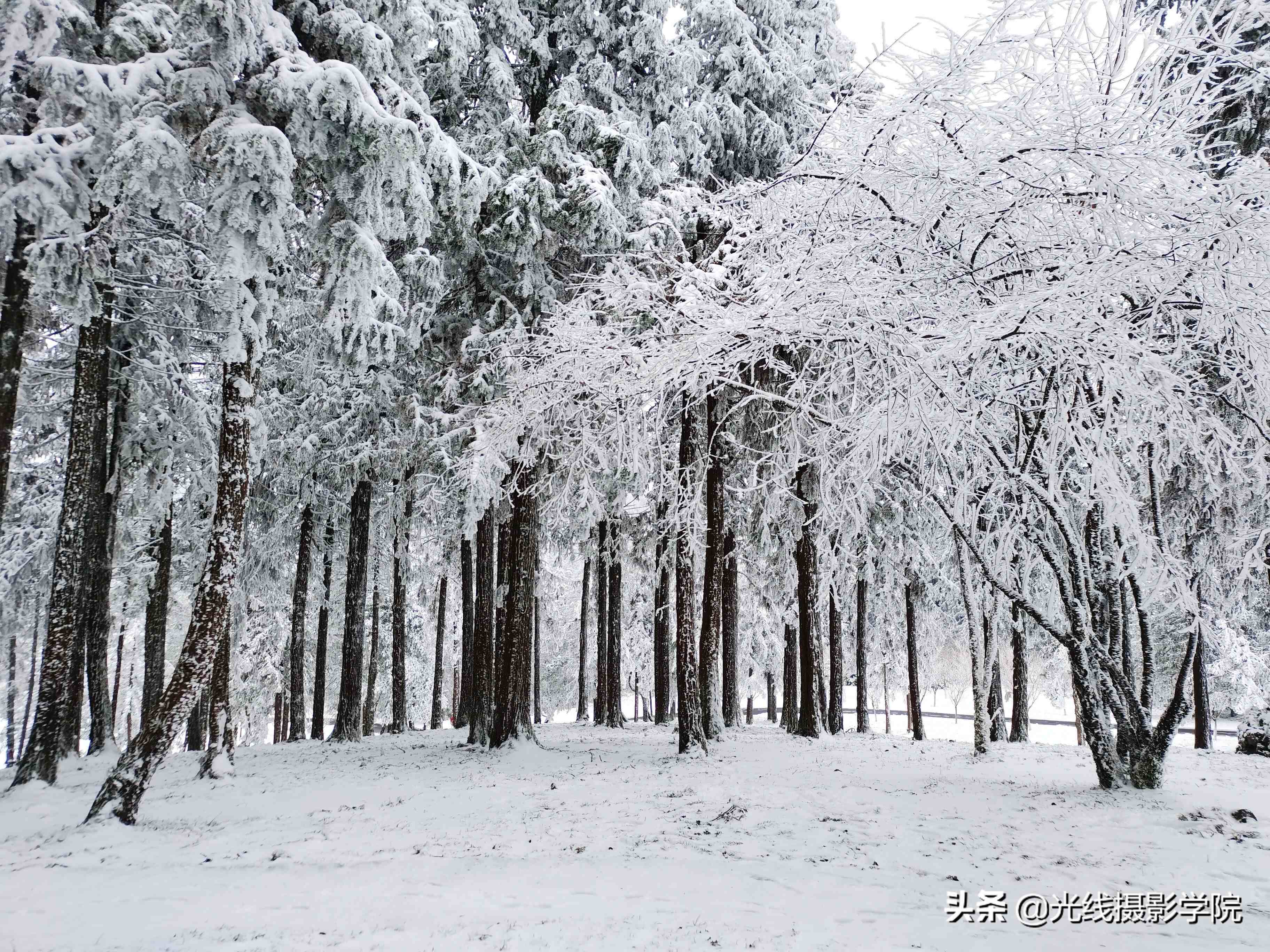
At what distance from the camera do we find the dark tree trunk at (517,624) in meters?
13.5

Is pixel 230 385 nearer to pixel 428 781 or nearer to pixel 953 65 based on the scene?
pixel 428 781

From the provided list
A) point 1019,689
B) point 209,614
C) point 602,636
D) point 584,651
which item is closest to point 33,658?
point 584,651

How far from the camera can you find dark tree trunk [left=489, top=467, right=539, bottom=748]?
44.2ft

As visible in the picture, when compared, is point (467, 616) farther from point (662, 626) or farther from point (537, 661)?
point (537, 661)

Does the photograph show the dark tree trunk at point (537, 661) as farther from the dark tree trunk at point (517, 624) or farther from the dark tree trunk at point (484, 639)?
the dark tree trunk at point (517, 624)

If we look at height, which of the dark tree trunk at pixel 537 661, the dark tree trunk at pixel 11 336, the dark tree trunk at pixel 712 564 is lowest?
the dark tree trunk at pixel 537 661

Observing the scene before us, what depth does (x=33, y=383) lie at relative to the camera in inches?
540

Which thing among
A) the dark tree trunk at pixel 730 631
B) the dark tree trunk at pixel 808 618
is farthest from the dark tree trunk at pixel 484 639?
the dark tree trunk at pixel 808 618

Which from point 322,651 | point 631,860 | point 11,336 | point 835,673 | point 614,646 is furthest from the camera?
point 322,651

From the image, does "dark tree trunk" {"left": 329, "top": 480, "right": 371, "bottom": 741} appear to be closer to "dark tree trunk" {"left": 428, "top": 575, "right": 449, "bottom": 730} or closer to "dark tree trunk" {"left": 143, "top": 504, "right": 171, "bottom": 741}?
"dark tree trunk" {"left": 143, "top": 504, "right": 171, "bottom": 741}

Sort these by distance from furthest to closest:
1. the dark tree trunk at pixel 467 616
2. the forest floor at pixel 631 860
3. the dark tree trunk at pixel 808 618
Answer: the dark tree trunk at pixel 467 616, the dark tree trunk at pixel 808 618, the forest floor at pixel 631 860

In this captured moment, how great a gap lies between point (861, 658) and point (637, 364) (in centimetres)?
1382

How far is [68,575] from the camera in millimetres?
9891

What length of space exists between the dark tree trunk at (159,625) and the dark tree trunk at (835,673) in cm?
1427
